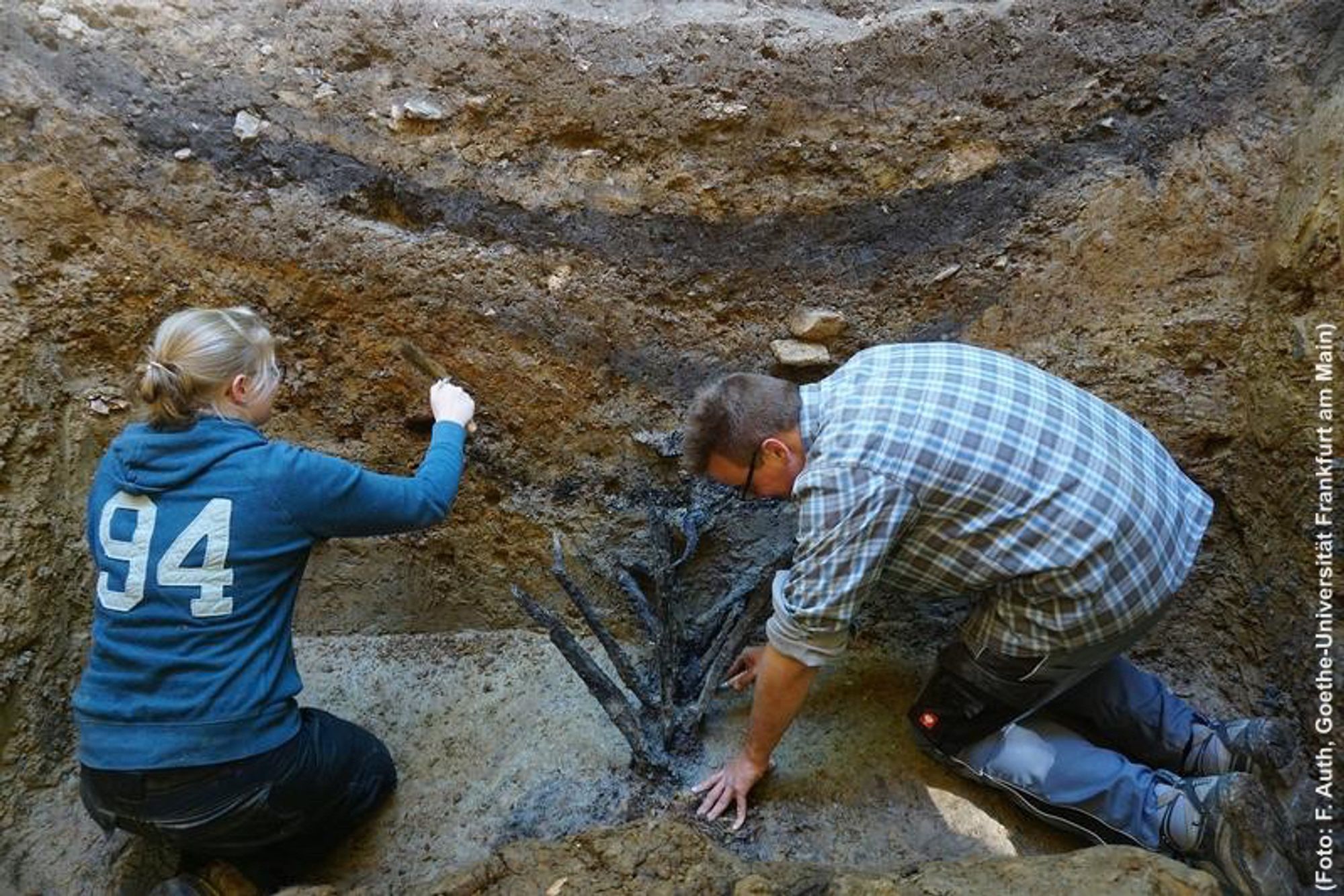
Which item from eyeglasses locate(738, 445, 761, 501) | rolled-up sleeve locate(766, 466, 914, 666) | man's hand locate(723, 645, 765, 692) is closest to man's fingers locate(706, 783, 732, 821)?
man's hand locate(723, 645, 765, 692)

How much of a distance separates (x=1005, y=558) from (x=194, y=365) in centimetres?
151

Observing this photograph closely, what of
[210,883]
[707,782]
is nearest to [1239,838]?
[707,782]

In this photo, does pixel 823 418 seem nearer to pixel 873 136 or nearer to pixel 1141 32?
pixel 873 136

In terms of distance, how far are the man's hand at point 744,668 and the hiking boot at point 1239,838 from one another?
902 millimetres

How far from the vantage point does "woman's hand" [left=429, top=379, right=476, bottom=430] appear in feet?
6.34

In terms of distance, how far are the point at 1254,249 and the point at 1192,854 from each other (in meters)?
1.37

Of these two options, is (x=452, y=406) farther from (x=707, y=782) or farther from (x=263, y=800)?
(x=707, y=782)

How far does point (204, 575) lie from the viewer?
1639 millimetres

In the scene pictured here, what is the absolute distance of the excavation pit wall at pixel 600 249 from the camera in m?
2.13

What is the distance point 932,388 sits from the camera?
166cm

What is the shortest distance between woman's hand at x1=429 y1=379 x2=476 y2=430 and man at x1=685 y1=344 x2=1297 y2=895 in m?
0.53

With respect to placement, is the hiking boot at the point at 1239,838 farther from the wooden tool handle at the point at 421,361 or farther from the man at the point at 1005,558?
the wooden tool handle at the point at 421,361

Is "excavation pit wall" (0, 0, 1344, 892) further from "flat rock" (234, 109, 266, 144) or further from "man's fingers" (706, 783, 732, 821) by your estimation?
"man's fingers" (706, 783, 732, 821)

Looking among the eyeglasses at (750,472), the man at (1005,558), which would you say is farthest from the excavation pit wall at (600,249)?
the eyeglasses at (750,472)
